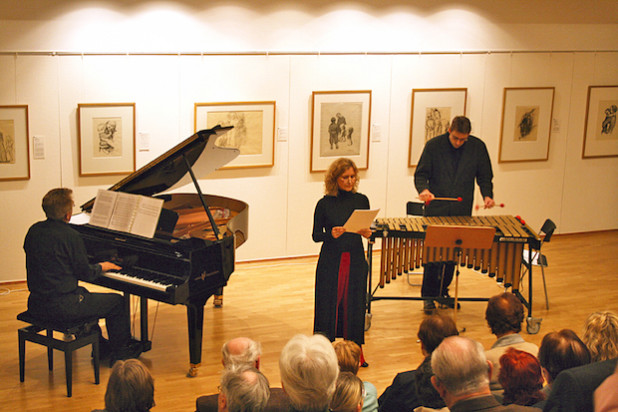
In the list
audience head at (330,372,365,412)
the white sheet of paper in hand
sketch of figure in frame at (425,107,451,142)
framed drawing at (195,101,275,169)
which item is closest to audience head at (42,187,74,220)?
the white sheet of paper in hand

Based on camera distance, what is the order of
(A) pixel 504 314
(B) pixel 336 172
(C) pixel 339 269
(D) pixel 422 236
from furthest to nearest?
(D) pixel 422 236 → (C) pixel 339 269 → (B) pixel 336 172 → (A) pixel 504 314

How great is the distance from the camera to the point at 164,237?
18.0 ft

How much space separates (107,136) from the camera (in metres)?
7.71

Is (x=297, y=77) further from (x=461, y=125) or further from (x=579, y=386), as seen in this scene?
(x=579, y=386)

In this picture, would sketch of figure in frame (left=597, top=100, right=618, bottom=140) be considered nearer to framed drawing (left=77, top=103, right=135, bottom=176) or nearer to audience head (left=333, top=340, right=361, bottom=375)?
framed drawing (left=77, top=103, right=135, bottom=176)

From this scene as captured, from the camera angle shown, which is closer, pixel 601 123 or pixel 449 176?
pixel 449 176

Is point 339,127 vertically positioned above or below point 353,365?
above

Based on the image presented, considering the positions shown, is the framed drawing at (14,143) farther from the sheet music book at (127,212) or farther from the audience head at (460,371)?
the audience head at (460,371)

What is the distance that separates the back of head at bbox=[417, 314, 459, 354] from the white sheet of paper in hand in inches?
62.7

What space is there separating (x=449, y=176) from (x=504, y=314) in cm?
301

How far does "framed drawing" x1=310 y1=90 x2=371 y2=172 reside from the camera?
8.50 meters

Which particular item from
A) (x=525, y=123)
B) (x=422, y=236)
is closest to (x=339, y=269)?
(x=422, y=236)

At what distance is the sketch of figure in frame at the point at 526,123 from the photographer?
31.1 ft

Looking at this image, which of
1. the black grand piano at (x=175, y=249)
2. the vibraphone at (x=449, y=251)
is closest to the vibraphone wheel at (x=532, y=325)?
the vibraphone at (x=449, y=251)
